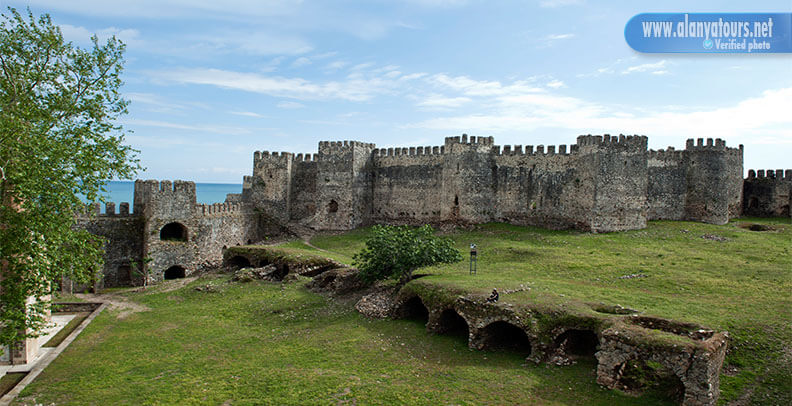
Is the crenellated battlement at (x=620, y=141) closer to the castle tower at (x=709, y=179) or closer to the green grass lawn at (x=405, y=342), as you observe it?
the castle tower at (x=709, y=179)

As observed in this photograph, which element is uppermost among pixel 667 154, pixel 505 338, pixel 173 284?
pixel 667 154

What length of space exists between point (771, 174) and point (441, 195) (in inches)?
1169

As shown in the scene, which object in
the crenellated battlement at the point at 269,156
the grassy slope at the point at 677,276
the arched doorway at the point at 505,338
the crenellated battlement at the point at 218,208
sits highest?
the crenellated battlement at the point at 269,156

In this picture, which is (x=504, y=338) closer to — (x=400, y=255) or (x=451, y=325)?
(x=451, y=325)

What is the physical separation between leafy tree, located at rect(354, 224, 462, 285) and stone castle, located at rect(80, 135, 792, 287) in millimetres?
15355

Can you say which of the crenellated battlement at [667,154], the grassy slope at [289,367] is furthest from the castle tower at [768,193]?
the grassy slope at [289,367]

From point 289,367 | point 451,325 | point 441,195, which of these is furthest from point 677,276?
point 441,195

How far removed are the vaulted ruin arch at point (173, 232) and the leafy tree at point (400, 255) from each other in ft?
56.2

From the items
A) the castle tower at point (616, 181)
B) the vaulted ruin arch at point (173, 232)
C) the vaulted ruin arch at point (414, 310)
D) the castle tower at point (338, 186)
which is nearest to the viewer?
the vaulted ruin arch at point (414, 310)

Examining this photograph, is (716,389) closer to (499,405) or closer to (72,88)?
(499,405)

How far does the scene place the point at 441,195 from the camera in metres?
44.3

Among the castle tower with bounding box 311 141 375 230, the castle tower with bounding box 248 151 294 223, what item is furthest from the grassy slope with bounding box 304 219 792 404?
the castle tower with bounding box 248 151 294 223

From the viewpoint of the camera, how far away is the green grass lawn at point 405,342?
15.8 metres

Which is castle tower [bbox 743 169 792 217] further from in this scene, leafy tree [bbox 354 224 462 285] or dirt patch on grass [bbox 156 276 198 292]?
dirt patch on grass [bbox 156 276 198 292]
